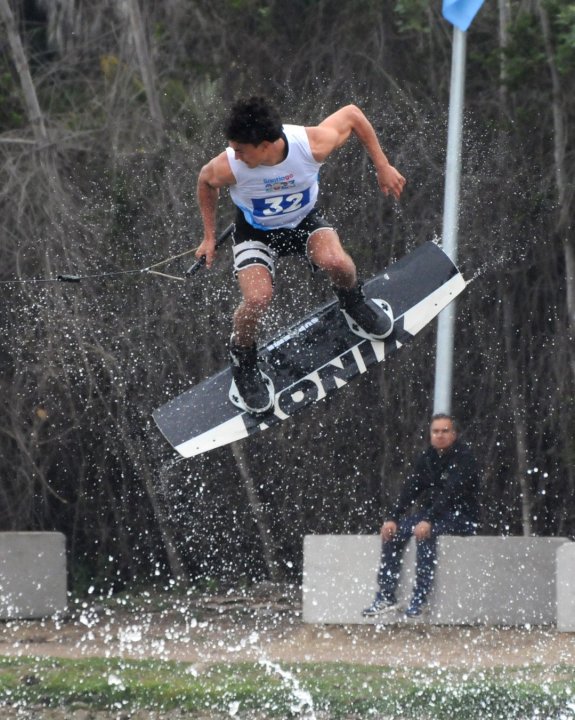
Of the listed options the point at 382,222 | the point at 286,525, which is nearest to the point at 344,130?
the point at 382,222

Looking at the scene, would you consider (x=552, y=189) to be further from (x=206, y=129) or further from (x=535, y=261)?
(x=206, y=129)

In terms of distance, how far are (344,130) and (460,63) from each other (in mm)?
3470

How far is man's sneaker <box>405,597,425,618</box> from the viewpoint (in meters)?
8.73

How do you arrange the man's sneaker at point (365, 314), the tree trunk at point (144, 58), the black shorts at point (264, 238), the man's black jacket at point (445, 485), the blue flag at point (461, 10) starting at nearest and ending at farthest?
1. the black shorts at point (264, 238)
2. the man's sneaker at point (365, 314)
3. the man's black jacket at point (445, 485)
4. the blue flag at point (461, 10)
5. the tree trunk at point (144, 58)

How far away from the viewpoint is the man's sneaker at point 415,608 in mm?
8734

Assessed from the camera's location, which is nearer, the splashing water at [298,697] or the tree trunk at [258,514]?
the splashing water at [298,697]

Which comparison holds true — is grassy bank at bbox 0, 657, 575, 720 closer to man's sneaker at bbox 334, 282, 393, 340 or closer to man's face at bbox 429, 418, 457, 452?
man's face at bbox 429, 418, 457, 452

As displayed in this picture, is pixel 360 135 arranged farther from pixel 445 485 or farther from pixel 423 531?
pixel 423 531

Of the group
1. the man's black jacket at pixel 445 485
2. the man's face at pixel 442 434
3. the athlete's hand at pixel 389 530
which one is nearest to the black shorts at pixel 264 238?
the man's face at pixel 442 434

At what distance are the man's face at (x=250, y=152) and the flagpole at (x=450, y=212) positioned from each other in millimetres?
3365

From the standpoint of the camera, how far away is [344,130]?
23.6 feet

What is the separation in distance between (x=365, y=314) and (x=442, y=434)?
118 cm

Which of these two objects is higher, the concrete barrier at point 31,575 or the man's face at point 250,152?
the man's face at point 250,152

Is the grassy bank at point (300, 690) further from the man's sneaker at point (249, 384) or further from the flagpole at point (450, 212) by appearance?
the flagpole at point (450, 212)
